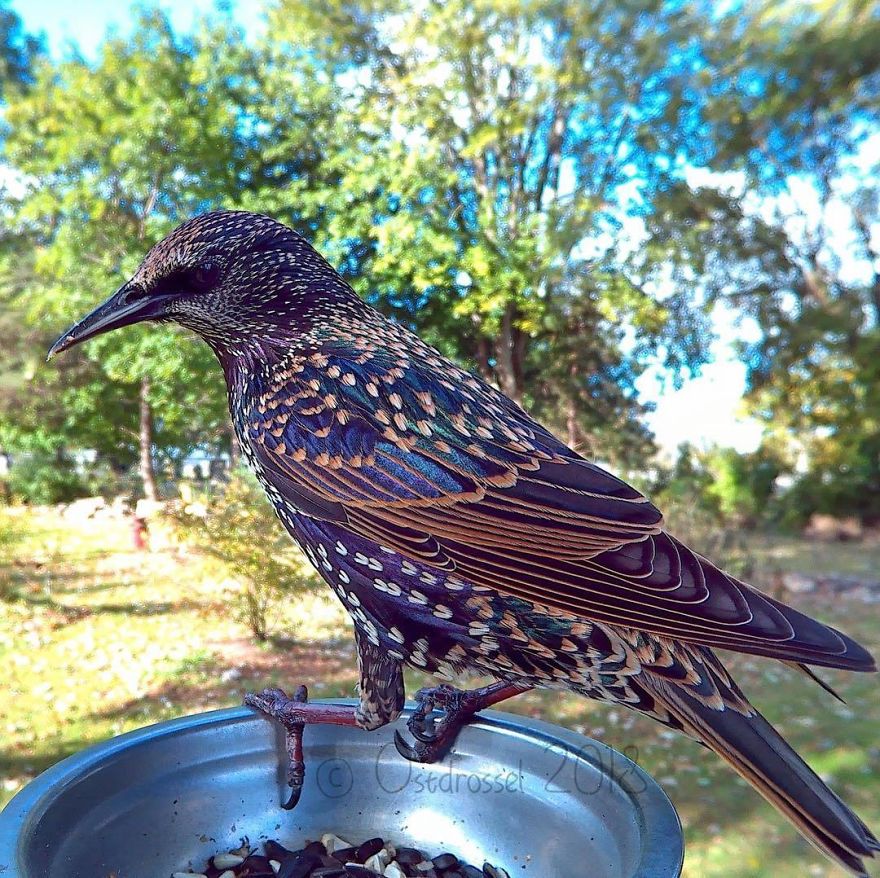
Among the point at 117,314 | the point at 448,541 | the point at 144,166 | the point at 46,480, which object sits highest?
the point at 144,166

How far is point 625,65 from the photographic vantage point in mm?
6930

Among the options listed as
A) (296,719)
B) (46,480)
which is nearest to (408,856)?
(296,719)

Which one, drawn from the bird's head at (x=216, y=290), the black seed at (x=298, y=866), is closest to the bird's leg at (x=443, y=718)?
the black seed at (x=298, y=866)

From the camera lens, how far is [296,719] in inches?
50.3

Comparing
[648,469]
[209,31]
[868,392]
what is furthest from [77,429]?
[868,392]

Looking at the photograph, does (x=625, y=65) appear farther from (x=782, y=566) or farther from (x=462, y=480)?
(x=462, y=480)

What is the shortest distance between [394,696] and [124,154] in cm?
711

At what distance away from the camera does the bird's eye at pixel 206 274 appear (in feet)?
4.18

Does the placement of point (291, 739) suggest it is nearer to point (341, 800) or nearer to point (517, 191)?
point (341, 800)

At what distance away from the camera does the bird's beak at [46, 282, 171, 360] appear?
1.26 metres

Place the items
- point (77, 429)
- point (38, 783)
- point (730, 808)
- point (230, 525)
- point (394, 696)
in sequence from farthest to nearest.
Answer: point (77, 429) → point (230, 525) → point (730, 808) → point (394, 696) → point (38, 783)

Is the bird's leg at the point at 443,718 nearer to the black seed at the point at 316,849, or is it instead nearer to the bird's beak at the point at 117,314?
the black seed at the point at 316,849

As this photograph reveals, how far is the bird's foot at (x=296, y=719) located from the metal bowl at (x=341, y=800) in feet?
0.13

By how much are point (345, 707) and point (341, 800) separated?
0.60 ft
